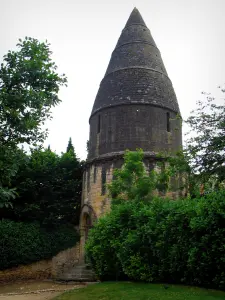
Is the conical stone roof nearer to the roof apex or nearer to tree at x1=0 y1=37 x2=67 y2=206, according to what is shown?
the roof apex

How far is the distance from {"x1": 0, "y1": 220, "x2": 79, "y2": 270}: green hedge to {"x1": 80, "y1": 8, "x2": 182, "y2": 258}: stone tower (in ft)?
4.77

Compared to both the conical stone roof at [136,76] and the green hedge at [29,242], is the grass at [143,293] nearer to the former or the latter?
the green hedge at [29,242]

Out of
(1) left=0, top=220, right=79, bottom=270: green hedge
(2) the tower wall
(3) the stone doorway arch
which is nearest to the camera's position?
(1) left=0, top=220, right=79, bottom=270: green hedge

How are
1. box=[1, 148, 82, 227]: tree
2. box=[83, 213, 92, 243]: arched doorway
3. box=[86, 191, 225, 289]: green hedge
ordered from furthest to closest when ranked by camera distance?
1. box=[83, 213, 92, 243]: arched doorway
2. box=[1, 148, 82, 227]: tree
3. box=[86, 191, 225, 289]: green hedge

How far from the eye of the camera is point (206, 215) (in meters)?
8.86

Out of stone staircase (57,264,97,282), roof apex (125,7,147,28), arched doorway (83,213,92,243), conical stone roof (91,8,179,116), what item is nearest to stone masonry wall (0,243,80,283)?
stone staircase (57,264,97,282)

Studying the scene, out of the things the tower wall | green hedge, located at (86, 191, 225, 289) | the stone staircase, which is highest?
the tower wall

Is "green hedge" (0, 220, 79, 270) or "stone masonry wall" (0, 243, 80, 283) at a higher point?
"green hedge" (0, 220, 79, 270)

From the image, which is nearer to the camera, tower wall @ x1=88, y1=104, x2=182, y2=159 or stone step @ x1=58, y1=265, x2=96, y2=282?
stone step @ x1=58, y1=265, x2=96, y2=282

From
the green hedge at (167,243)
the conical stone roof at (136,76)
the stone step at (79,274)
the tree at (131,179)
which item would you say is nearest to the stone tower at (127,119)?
the conical stone roof at (136,76)

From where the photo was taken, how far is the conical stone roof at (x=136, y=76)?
71.3 ft

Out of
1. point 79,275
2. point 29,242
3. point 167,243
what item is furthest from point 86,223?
point 167,243

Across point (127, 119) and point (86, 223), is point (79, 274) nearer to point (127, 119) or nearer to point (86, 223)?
point (86, 223)

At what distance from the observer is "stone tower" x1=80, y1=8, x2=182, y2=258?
2047cm
